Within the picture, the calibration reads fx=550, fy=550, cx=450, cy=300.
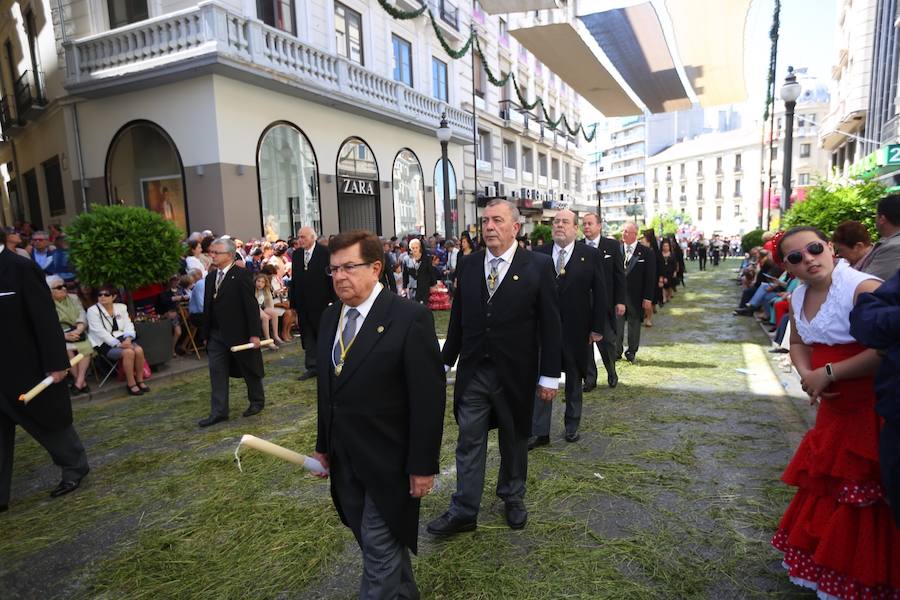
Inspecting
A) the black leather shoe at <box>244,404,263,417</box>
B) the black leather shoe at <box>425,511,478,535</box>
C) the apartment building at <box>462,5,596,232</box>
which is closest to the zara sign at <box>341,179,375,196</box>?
the apartment building at <box>462,5,596,232</box>

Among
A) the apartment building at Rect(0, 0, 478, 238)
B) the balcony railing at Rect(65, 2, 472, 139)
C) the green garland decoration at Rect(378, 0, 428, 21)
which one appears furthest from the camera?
the green garland decoration at Rect(378, 0, 428, 21)

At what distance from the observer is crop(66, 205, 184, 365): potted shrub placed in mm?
7836

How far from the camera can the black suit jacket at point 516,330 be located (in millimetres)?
3537

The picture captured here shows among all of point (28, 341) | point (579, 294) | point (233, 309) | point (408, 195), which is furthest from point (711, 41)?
point (28, 341)

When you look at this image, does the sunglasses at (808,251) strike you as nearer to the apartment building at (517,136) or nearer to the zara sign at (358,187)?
the zara sign at (358,187)

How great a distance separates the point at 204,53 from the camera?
12070 mm

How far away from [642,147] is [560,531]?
10978 centimetres

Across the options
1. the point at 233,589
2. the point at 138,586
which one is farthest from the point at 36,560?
the point at 233,589

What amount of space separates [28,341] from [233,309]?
199 centimetres

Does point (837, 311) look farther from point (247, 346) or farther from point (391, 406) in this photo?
point (247, 346)

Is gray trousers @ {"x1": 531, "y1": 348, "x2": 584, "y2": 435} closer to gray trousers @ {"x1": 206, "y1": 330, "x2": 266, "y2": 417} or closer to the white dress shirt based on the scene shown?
the white dress shirt

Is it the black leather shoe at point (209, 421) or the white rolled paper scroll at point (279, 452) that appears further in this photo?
the black leather shoe at point (209, 421)

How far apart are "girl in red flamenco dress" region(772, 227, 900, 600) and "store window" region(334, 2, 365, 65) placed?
55.0 feet

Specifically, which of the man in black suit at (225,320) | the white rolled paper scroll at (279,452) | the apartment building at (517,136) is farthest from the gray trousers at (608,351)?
the apartment building at (517,136)
